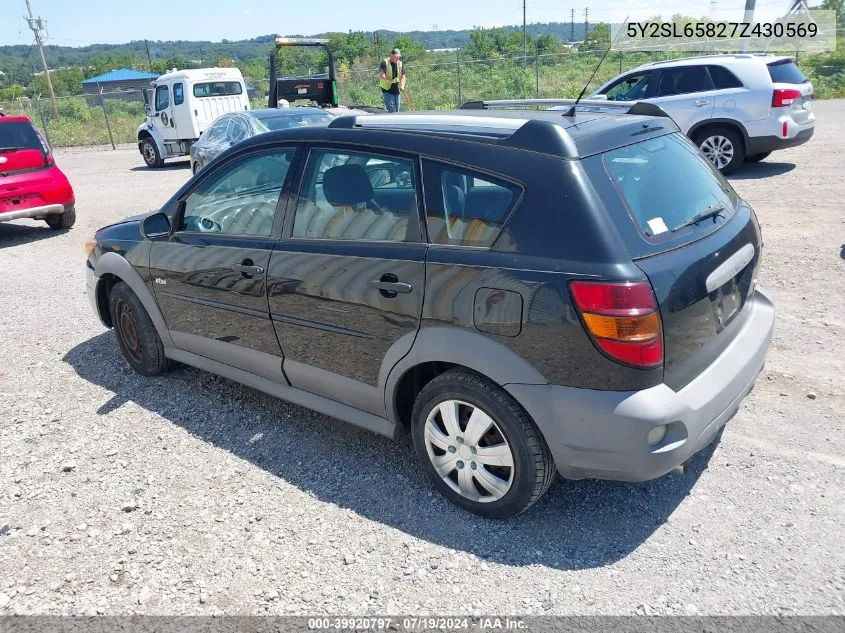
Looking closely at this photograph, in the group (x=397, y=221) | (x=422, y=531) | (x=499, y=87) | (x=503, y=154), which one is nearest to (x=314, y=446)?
(x=422, y=531)

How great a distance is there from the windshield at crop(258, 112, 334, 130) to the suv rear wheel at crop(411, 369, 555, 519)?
7.51 m

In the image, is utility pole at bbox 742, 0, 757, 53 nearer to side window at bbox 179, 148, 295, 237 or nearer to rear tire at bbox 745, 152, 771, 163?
rear tire at bbox 745, 152, 771, 163

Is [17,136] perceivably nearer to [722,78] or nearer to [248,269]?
[248,269]

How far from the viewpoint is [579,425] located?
9.23 feet

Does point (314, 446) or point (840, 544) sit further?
point (314, 446)

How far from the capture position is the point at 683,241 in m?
2.96

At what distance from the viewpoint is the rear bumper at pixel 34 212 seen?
970 centimetres

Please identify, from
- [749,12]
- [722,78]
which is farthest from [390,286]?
[749,12]

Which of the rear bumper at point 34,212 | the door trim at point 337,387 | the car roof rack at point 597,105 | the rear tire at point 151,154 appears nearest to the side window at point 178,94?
the rear tire at point 151,154

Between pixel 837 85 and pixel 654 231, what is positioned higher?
pixel 654 231

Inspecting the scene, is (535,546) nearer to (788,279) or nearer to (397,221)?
(397,221)

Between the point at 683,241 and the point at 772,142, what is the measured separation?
845cm

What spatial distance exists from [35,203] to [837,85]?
26012 millimetres

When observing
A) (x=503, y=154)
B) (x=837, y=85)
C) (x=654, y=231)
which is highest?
(x=503, y=154)
